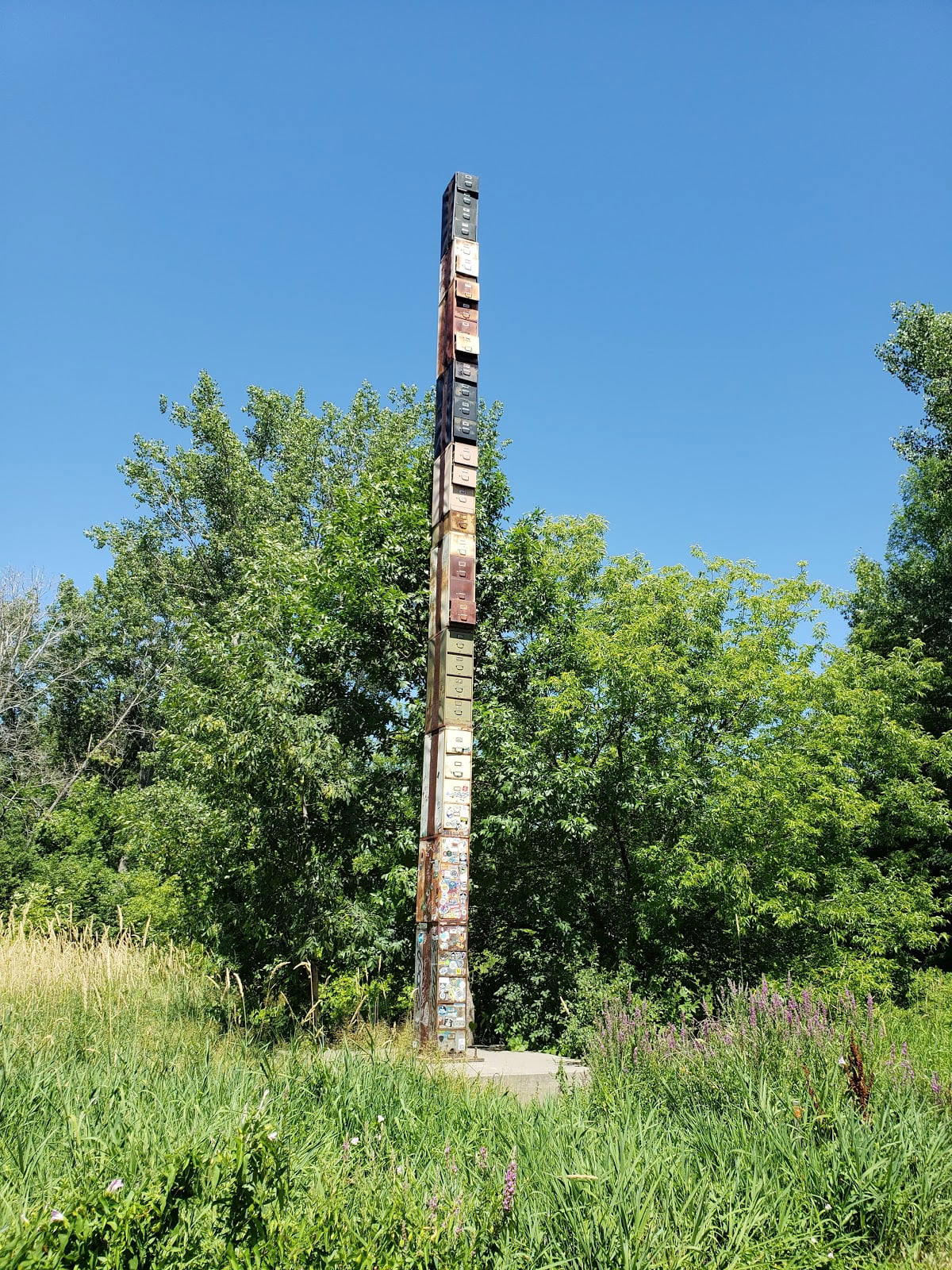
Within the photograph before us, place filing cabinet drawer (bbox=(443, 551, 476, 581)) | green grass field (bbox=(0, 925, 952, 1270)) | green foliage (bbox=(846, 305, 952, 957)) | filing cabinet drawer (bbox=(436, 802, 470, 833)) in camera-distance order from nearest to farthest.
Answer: green grass field (bbox=(0, 925, 952, 1270)) → filing cabinet drawer (bbox=(436, 802, 470, 833)) → filing cabinet drawer (bbox=(443, 551, 476, 581)) → green foliage (bbox=(846, 305, 952, 957))

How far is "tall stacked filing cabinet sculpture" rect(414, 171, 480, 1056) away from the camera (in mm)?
6988

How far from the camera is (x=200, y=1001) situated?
7.68 m

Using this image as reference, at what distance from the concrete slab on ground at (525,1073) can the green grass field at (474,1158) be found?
53 centimetres

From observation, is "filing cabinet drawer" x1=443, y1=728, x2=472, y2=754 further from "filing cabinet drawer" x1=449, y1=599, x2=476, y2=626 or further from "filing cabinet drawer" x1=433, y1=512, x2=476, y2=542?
"filing cabinet drawer" x1=433, y1=512, x2=476, y2=542

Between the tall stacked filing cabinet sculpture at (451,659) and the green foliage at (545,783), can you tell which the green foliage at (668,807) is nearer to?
the green foliage at (545,783)

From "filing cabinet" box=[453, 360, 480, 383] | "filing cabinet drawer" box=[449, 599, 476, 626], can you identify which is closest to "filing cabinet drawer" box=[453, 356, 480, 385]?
"filing cabinet" box=[453, 360, 480, 383]

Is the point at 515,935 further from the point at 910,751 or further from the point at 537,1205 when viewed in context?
the point at 537,1205

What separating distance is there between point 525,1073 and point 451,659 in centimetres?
322

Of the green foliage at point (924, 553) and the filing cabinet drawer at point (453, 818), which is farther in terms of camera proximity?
the green foliage at point (924, 553)

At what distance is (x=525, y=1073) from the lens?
6176 mm

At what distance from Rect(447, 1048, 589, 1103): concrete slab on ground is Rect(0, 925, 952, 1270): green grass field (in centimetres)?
53

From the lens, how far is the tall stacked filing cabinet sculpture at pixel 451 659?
6.99 metres

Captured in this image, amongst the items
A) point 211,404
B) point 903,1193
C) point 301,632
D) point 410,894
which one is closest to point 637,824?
point 410,894

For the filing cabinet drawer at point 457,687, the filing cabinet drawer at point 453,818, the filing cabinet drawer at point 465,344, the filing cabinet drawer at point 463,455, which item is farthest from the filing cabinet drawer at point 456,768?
the filing cabinet drawer at point 465,344
